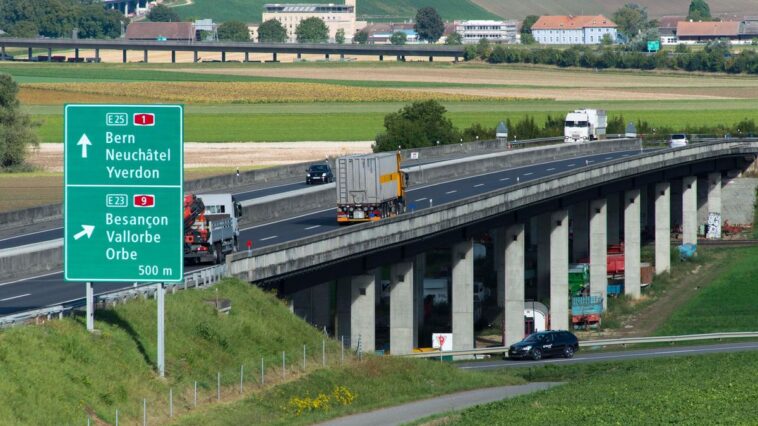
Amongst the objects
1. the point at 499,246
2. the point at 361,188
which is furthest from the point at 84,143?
the point at 499,246

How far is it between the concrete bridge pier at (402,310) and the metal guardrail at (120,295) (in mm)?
15191

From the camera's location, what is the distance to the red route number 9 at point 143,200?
45156mm

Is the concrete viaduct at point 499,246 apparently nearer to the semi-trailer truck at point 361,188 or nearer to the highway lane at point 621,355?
the semi-trailer truck at point 361,188

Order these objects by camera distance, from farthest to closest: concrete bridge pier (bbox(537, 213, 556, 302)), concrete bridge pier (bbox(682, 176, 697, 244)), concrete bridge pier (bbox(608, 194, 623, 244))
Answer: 1. concrete bridge pier (bbox(682, 176, 697, 244))
2. concrete bridge pier (bbox(608, 194, 623, 244))
3. concrete bridge pier (bbox(537, 213, 556, 302))

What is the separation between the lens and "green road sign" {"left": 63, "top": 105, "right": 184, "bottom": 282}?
45.2 m

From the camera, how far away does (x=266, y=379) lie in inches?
1911

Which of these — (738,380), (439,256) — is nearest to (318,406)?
(738,380)

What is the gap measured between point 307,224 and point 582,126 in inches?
2828

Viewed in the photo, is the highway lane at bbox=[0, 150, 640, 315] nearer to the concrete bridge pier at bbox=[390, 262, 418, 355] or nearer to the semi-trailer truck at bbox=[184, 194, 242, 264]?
the semi-trailer truck at bbox=[184, 194, 242, 264]

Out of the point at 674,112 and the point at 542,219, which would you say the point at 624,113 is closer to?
the point at 674,112

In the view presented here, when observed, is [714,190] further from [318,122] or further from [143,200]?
[143,200]

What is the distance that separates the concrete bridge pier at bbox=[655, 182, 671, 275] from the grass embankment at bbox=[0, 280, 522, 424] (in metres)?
49.2

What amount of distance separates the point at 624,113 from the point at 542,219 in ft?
349

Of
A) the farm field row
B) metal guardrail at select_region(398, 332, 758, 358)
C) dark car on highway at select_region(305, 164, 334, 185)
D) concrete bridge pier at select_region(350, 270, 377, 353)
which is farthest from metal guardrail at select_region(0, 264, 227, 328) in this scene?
the farm field row
